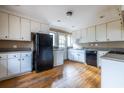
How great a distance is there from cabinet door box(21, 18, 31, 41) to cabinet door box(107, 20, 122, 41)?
138 inches

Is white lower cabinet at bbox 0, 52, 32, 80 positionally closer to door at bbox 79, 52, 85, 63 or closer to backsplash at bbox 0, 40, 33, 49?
backsplash at bbox 0, 40, 33, 49

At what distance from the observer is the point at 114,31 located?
11.9 feet

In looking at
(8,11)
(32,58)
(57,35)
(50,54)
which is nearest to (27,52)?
(32,58)

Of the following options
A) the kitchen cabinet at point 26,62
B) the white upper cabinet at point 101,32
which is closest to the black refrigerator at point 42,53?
the kitchen cabinet at point 26,62

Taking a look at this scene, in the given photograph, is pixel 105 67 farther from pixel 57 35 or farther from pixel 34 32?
pixel 57 35

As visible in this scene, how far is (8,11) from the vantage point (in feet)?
8.95

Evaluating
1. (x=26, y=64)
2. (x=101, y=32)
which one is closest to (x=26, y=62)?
(x=26, y=64)

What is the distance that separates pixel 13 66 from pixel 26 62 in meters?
0.48

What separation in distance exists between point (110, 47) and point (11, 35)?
4.41 meters

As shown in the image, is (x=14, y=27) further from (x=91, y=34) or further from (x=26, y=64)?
(x=91, y=34)

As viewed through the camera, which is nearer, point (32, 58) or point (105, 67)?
point (105, 67)

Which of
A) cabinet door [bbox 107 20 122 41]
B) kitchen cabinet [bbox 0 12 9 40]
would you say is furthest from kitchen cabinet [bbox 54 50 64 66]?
cabinet door [bbox 107 20 122 41]

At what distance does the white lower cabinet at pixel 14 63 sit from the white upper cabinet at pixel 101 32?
3.36 meters

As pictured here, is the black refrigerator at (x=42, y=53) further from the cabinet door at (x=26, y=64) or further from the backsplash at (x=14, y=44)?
the backsplash at (x=14, y=44)
